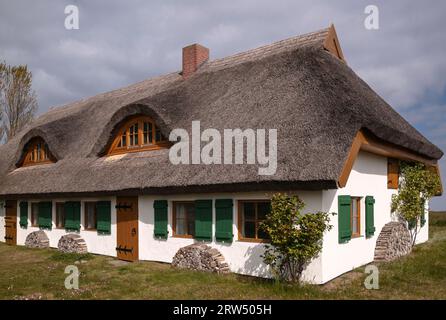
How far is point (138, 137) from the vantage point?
1301 centimetres

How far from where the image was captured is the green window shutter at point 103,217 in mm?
13008

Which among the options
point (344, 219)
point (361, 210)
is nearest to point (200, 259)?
point (344, 219)

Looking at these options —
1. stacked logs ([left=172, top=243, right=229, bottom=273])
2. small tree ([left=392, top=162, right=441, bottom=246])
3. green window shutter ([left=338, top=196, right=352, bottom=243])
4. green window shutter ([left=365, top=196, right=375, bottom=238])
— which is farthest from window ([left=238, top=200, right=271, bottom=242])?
small tree ([left=392, top=162, right=441, bottom=246])

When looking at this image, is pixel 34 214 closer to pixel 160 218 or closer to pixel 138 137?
pixel 138 137

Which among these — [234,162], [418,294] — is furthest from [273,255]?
[418,294]

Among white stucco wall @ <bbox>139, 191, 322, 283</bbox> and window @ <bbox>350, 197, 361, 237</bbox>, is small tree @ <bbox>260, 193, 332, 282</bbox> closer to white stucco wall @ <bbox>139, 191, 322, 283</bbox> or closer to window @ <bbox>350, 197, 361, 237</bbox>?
white stucco wall @ <bbox>139, 191, 322, 283</bbox>

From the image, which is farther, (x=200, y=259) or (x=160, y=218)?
(x=160, y=218)

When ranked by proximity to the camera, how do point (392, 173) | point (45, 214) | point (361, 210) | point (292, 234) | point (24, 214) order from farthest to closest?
point (24, 214) < point (45, 214) < point (392, 173) < point (361, 210) < point (292, 234)

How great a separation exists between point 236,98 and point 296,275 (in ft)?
17.3

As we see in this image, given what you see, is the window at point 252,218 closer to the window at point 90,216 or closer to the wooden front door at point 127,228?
the wooden front door at point 127,228

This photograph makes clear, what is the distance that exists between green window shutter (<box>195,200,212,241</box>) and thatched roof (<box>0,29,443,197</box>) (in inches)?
25.2

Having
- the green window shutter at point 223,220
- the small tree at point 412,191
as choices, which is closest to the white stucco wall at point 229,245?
the green window shutter at point 223,220

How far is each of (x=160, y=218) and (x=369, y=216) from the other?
568 cm

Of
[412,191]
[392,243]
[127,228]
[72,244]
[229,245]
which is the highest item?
[412,191]
